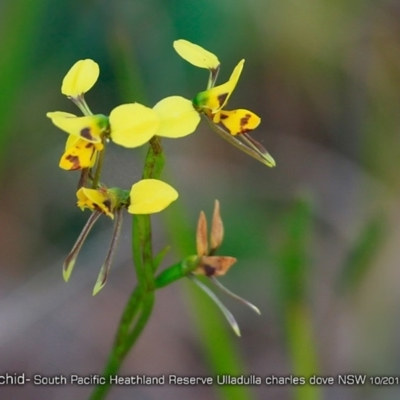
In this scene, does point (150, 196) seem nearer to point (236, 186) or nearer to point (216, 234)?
point (216, 234)

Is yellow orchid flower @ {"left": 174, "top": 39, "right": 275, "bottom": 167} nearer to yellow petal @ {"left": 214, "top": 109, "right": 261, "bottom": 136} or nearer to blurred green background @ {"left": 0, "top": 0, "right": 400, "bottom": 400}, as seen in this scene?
yellow petal @ {"left": 214, "top": 109, "right": 261, "bottom": 136}

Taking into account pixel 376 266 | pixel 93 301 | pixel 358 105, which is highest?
pixel 358 105

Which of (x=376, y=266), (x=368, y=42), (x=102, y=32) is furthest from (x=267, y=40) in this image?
(x=376, y=266)

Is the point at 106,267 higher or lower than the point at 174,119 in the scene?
lower

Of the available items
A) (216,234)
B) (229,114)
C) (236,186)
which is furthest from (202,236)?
(236,186)

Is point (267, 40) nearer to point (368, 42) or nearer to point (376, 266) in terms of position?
point (368, 42)

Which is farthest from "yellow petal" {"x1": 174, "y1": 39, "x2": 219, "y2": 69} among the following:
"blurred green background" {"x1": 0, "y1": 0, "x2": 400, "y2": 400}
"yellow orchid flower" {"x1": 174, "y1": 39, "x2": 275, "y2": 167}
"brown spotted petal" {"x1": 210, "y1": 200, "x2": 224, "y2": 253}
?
"blurred green background" {"x1": 0, "y1": 0, "x2": 400, "y2": 400}

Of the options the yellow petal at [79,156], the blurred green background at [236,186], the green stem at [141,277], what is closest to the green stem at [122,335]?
the green stem at [141,277]
